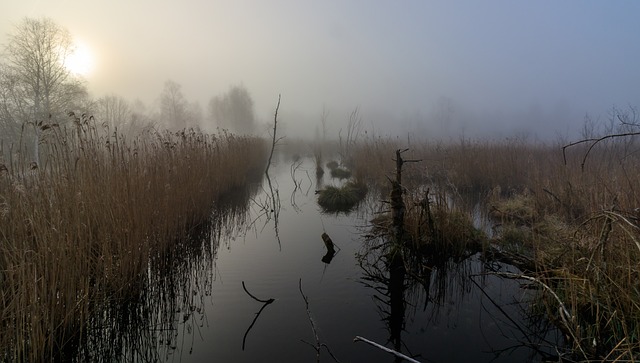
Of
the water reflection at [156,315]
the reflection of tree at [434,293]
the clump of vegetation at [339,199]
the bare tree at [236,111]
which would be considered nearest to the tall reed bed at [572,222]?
the reflection of tree at [434,293]

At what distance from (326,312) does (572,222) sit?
4.44m

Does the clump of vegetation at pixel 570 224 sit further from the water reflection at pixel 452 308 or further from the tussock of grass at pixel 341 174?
the tussock of grass at pixel 341 174

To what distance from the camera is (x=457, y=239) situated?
496 centimetres

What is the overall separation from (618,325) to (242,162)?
1151cm

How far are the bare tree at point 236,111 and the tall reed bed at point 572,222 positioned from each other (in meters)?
29.9

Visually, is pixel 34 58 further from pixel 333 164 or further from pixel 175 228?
pixel 175 228

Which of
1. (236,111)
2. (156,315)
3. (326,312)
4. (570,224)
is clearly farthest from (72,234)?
(236,111)

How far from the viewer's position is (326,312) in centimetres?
351

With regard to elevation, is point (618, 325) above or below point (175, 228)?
below

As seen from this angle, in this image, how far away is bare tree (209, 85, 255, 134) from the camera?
139 feet

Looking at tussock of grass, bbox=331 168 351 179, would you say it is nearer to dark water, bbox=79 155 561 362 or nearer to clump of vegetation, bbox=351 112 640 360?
clump of vegetation, bbox=351 112 640 360

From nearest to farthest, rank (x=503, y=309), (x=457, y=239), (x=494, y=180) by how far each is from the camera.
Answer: (x=503, y=309) < (x=457, y=239) < (x=494, y=180)

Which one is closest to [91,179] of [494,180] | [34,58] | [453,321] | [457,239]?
[453,321]

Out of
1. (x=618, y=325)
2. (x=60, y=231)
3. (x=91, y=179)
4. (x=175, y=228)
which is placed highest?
(x=91, y=179)
